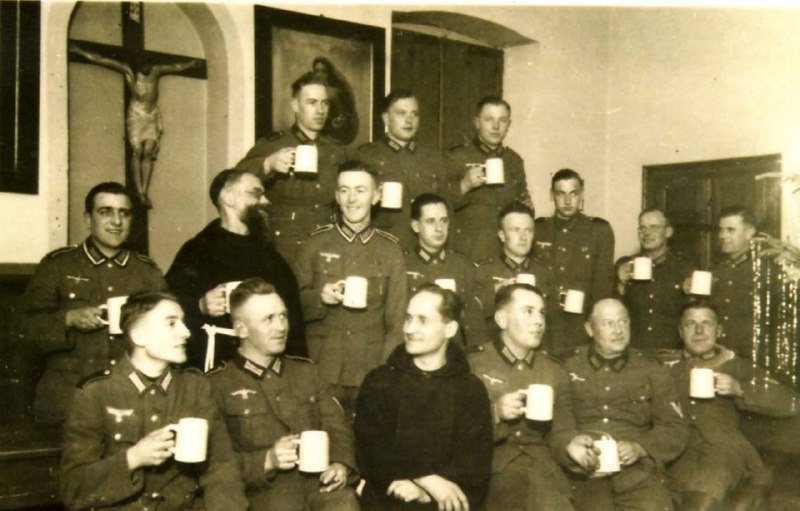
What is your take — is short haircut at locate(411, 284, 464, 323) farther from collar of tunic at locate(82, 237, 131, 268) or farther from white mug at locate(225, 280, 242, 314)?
collar of tunic at locate(82, 237, 131, 268)

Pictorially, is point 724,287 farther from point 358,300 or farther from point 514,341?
point 358,300

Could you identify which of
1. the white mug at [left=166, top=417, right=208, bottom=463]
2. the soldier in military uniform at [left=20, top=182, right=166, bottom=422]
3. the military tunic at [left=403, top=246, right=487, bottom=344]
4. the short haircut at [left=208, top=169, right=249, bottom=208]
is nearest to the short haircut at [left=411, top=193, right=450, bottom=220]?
the military tunic at [left=403, top=246, right=487, bottom=344]

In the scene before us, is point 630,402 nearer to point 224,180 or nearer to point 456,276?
point 456,276

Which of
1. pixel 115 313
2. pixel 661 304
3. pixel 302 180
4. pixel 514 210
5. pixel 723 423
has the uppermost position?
pixel 302 180

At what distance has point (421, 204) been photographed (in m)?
4.48

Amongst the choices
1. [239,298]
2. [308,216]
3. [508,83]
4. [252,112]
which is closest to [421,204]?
[308,216]

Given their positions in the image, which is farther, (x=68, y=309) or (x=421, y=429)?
(x=68, y=309)

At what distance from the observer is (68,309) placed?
3.87 metres

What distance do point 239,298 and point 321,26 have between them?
3146 millimetres

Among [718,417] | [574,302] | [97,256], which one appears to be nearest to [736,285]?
[718,417]

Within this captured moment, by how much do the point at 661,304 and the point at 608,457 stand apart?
2183 millimetres

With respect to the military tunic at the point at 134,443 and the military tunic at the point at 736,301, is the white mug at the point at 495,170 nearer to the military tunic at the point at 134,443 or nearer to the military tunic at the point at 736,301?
the military tunic at the point at 736,301

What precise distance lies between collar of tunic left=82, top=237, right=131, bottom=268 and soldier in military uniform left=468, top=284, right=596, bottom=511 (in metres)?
1.65

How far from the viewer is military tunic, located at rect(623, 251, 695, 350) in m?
5.43
